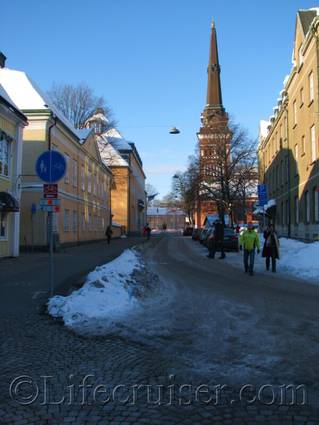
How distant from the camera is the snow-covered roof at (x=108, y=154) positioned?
5772 centimetres

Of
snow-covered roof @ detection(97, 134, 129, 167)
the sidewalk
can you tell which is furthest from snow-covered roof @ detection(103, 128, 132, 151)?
the sidewalk

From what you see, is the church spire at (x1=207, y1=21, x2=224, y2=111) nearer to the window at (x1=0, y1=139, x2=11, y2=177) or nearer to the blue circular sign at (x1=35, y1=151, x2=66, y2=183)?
the window at (x1=0, y1=139, x2=11, y2=177)

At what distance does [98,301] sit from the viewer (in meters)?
8.70

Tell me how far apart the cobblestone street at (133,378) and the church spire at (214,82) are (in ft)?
300

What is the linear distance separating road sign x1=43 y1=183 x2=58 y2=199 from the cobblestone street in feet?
10.6

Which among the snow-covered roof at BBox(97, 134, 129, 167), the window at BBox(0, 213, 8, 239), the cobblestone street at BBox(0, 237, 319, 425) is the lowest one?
the cobblestone street at BBox(0, 237, 319, 425)

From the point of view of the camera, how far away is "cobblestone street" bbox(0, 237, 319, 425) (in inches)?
159

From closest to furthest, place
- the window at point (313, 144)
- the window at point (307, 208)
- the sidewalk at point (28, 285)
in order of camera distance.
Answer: the sidewalk at point (28, 285), the window at point (313, 144), the window at point (307, 208)

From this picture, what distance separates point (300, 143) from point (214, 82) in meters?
69.8

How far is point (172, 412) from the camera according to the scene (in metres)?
4.11

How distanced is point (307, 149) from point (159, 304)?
844 inches

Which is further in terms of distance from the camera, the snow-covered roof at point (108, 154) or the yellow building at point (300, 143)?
the snow-covered roof at point (108, 154)

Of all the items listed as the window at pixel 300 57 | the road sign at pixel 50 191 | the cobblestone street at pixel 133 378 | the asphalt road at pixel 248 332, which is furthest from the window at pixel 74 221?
the cobblestone street at pixel 133 378

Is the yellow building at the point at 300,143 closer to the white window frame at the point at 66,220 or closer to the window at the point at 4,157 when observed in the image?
the window at the point at 4,157
